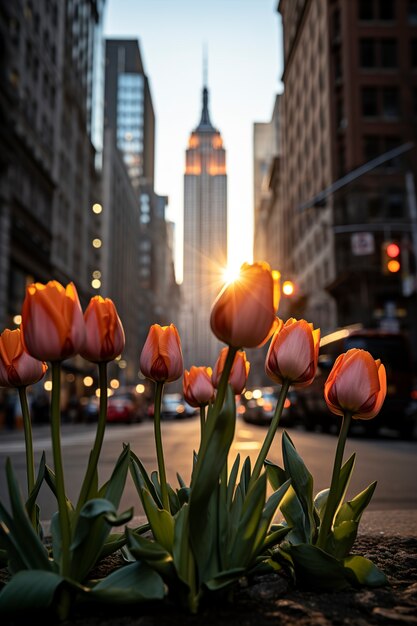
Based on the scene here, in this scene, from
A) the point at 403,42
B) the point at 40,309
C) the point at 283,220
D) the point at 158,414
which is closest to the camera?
the point at 40,309

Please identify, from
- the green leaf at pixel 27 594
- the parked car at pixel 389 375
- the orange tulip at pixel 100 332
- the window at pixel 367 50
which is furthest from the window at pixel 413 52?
the green leaf at pixel 27 594

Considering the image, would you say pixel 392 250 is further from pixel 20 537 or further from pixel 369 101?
pixel 369 101

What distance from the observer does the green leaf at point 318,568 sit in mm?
1688

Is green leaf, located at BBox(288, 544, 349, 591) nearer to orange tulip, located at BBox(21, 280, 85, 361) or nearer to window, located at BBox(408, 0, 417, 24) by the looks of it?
orange tulip, located at BBox(21, 280, 85, 361)

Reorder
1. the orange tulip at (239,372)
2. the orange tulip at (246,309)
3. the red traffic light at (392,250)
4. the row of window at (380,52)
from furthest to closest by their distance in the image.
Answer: the row of window at (380,52), the red traffic light at (392,250), the orange tulip at (239,372), the orange tulip at (246,309)

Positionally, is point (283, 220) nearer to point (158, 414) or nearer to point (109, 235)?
point (109, 235)

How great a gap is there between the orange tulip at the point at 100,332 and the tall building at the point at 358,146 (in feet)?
123

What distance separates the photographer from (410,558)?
2.12 meters

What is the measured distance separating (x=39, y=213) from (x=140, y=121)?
342 feet

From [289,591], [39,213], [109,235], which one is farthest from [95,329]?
[109,235]

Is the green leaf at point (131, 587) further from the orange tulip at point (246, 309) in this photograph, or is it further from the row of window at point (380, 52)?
the row of window at point (380, 52)

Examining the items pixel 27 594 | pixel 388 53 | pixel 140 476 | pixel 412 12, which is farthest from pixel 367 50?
pixel 27 594

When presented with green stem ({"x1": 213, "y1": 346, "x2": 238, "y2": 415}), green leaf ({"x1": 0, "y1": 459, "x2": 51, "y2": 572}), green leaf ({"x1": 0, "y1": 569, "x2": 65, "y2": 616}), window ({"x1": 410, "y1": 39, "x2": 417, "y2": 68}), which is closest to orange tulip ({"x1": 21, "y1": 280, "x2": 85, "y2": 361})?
green leaf ({"x1": 0, "y1": 459, "x2": 51, "y2": 572})

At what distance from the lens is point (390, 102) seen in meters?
47.2
